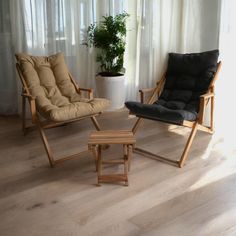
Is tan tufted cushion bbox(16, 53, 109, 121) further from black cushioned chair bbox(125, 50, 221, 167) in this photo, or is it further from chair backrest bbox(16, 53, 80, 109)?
black cushioned chair bbox(125, 50, 221, 167)

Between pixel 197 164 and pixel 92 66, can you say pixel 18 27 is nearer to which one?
pixel 92 66

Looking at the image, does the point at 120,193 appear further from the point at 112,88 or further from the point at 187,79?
the point at 112,88

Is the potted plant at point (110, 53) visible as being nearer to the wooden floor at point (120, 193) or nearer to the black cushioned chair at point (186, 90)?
the black cushioned chair at point (186, 90)

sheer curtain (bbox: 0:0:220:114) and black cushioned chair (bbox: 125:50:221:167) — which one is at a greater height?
sheer curtain (bbox: 0:0:220:114)

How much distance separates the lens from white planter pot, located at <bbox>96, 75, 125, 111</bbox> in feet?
13.9

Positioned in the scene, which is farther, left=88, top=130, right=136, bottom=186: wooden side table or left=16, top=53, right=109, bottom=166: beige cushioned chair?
left=16, top=53, right=109, bottom=166: beige cushioned chair

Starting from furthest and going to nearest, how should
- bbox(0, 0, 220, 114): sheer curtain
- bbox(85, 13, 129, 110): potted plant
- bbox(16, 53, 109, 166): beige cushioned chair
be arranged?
bbox(85, 13, 129, 110): potted plant
bbox(0, 0, 220, 114): sheer curtain
bbox(16, 53, 109, 166): beige cushioned chair

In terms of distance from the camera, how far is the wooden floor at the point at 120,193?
1.93 meters

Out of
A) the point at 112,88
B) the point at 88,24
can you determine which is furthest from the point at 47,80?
the point at 88,24

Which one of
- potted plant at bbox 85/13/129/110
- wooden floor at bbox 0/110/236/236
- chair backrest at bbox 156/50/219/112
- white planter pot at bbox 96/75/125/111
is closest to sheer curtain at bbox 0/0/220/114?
potted plant at bbox 85/13/129/110

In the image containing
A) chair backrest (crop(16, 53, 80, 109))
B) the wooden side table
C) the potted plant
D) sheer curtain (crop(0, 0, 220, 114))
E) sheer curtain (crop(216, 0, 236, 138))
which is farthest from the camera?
the potted plant

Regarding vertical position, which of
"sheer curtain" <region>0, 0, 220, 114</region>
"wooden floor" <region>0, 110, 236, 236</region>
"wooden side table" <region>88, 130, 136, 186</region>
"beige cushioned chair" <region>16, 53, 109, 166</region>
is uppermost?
"sheer curtain" <region>0, 0, 220, 114</region>

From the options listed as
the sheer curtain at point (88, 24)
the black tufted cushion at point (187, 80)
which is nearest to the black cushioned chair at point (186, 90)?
the black tufted cushion at point (187, 80)

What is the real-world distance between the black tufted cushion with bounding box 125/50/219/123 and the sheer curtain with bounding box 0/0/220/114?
1.91 ft
